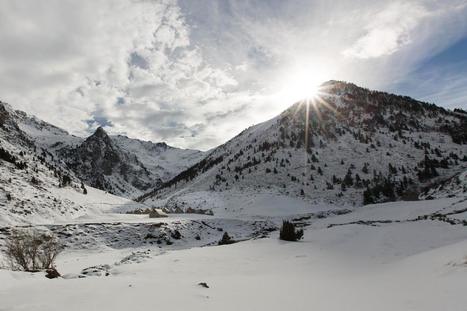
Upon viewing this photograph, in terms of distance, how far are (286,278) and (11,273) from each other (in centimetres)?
760

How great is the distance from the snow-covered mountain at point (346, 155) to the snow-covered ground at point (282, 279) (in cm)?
3840

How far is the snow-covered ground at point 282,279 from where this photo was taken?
6898mm

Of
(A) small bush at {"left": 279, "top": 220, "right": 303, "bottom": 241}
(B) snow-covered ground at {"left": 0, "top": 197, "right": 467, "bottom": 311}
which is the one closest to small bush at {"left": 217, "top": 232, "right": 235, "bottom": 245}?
(A) small bush at {"left": 279, "top": 220, "right": 303, "bottom": 241}

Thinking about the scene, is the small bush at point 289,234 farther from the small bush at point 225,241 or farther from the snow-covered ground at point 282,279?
the small bush at point 225,241

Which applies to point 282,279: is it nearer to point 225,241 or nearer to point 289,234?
point 289,234

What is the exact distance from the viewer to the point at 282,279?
10.5m

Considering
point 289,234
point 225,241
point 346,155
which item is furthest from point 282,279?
point 346,155

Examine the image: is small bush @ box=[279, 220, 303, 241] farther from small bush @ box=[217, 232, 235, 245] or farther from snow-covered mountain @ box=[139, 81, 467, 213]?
snow-covered mountain @ box=[139, 81, 467, 213]

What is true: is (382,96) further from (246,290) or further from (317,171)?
(246,290)

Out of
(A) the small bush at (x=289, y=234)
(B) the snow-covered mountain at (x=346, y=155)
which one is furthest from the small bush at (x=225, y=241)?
(B) the snow-covered mountain at (x=346, y=155)

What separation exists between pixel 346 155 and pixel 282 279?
60781 millimetres

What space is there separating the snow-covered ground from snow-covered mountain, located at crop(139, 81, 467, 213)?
1512 inches

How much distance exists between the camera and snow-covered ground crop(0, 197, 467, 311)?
6898 millimetres

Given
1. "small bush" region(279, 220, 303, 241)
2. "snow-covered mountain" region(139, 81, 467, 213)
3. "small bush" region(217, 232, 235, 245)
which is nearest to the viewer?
"small bush" region(279, 220, 303, 241)
